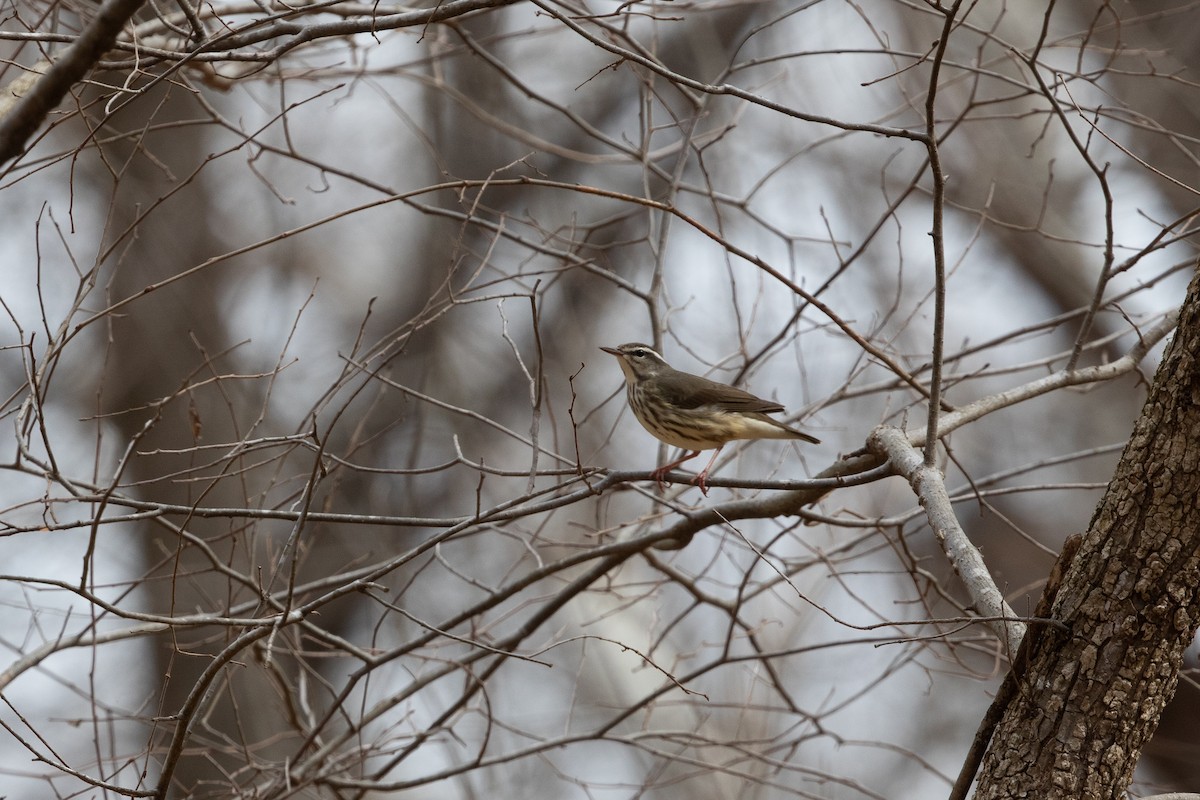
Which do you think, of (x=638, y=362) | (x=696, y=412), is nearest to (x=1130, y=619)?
(x=696, y=412)

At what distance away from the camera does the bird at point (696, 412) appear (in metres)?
5.85

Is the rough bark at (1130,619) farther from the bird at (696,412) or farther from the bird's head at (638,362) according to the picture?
the bird's head at (638,362)

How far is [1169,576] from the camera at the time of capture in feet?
9.25

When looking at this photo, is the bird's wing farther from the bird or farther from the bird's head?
the bird's head

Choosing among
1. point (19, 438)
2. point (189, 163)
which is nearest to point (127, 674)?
point (189, 163)

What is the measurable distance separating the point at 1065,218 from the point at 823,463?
Answer: 370 cm

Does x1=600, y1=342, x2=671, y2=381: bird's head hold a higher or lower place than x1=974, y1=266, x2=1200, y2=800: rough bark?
higher

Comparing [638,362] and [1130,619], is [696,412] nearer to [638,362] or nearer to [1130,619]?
[638,362]

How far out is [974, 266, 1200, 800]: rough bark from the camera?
9.26ft

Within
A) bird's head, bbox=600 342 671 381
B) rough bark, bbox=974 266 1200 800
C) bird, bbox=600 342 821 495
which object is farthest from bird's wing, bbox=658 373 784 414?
rough bark, bbox=974 266 1200 800

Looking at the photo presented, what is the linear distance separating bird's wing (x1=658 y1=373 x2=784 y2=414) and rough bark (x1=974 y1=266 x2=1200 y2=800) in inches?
117

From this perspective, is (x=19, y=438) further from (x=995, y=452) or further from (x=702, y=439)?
(x=995, y=452)

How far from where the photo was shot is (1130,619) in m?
2.84

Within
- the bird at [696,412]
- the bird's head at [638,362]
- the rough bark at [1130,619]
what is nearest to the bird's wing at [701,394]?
the bird at [696,412]
